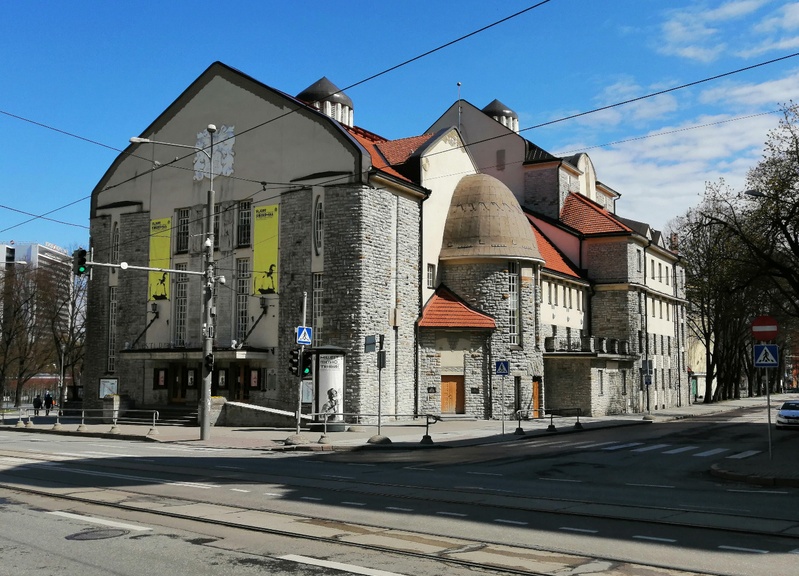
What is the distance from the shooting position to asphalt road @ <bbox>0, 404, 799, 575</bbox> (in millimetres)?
9641

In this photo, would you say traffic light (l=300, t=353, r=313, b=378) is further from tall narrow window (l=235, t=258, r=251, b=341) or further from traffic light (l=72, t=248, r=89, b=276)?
tall narrow window (l=235, t=258, r=251, b=341)

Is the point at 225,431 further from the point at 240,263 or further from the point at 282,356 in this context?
the point at 240,263

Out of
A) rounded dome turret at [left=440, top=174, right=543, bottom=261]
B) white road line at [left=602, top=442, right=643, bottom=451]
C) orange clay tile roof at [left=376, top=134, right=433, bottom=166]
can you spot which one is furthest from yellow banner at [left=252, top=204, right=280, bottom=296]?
white road line at [left=602, top=442, right=643, bottom=451]

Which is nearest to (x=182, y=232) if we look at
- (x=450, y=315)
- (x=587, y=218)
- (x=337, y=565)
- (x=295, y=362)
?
(x=450, y=315)

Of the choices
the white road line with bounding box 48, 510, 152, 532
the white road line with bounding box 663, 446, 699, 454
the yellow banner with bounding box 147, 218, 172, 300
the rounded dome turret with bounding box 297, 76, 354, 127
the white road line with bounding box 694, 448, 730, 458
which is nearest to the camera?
the white road line with bounding box 48, 510, 152, 532

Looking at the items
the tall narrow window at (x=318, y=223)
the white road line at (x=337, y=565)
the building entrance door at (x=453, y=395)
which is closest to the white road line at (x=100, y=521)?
the white road line at (x=337, y=565)

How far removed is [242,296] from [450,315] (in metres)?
10.6

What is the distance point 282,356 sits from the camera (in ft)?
126

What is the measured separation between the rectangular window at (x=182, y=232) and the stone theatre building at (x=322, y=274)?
109 millimetres

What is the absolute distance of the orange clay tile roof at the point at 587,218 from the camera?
55.0 m

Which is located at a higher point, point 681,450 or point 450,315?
point 450,315

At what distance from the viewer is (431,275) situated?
4212cm

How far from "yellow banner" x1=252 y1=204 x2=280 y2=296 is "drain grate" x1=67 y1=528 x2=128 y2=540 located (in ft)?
96.5

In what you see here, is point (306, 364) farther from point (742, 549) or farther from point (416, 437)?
point (742, 549)
